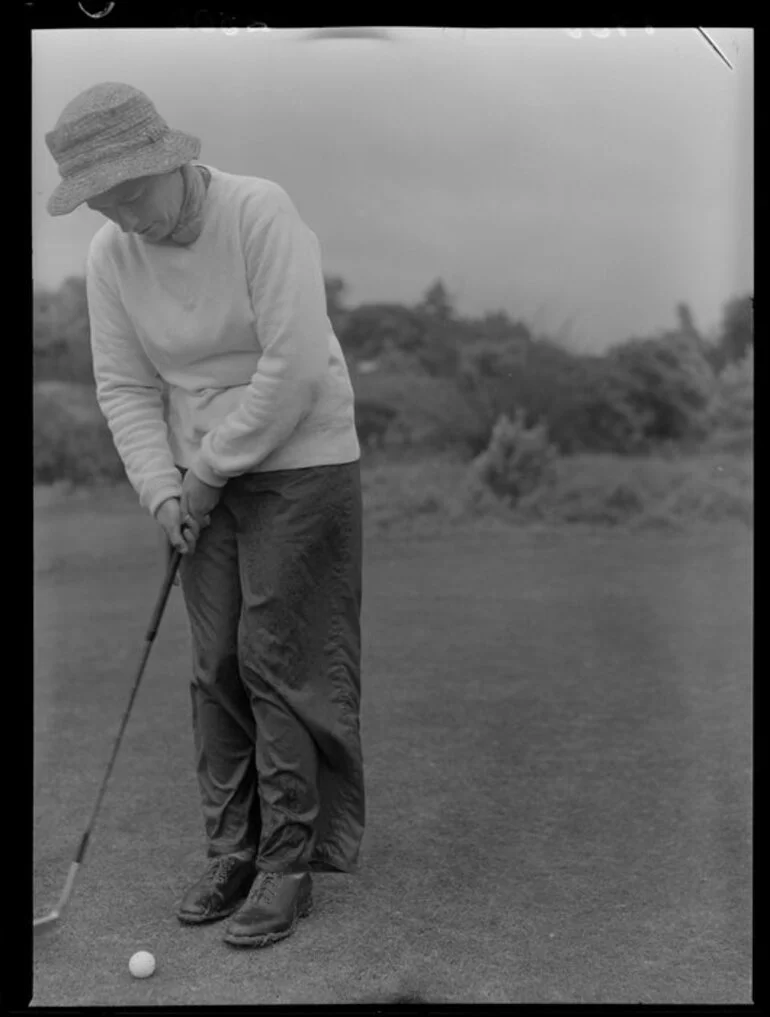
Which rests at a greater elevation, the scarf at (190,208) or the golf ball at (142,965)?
the scarf at (190,208)

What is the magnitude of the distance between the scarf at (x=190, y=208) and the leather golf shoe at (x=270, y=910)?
122cm

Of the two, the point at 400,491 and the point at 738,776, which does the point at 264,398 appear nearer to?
the point at 400,491

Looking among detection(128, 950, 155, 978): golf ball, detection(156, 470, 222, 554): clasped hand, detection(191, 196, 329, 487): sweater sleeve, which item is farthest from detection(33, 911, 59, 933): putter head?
detection(191, 196, 329, 487): sweater sleeve

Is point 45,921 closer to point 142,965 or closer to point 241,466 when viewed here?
point 142,965

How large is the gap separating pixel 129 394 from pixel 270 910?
103 cm

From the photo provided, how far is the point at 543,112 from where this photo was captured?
8.98 feet

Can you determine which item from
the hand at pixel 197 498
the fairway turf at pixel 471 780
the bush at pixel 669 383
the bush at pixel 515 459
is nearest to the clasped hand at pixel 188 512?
the hand at pixel 197 498

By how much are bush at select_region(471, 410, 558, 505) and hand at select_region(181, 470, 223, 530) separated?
75 cm

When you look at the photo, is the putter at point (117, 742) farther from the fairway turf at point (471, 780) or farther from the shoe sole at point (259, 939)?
the shoe sole at point (259, 939)

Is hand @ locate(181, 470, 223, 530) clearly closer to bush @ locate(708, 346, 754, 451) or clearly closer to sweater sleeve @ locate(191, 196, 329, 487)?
sweater sleeve @ locate(191, 196, 329, 487)

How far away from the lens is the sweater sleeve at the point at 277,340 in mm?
2518

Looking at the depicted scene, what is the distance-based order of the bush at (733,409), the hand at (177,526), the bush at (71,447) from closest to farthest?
the hand at (177,526)
the bush at (71,447)
the bush at (733,409)
